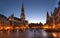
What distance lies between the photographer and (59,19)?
89.3 m

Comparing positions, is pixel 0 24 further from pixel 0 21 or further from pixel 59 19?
pixel 59 19

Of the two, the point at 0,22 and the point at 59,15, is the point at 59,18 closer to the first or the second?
the point at 59,15

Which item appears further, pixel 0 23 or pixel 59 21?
pixel 0 23

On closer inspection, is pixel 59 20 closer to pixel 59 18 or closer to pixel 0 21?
pixel 59 18

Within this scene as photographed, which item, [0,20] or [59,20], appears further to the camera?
[0,20]

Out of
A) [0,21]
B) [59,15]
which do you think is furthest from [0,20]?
[59,15]

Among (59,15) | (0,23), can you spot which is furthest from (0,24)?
(59,15)

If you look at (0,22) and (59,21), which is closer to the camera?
(59,21)

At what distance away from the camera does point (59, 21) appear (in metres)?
89.1

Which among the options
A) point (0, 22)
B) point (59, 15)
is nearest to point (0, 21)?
point (0, 22)

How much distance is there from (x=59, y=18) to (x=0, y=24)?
172 feet

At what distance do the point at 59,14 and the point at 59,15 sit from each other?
0.58 meters

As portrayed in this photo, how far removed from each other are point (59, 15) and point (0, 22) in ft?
178

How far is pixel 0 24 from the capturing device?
12425 centimetres
